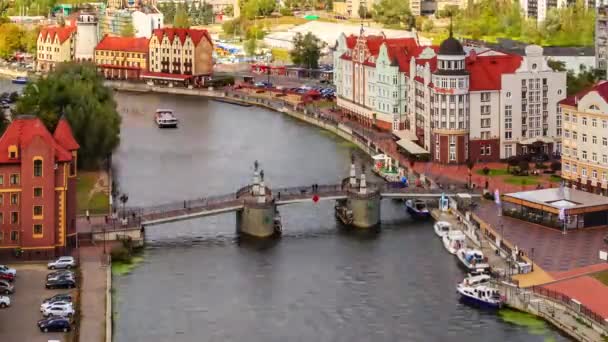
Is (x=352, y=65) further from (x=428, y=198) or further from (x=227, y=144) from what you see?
(x=428, y=198)

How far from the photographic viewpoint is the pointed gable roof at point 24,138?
1258 inches

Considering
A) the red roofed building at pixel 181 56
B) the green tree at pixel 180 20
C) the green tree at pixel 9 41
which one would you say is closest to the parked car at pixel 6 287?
the red roofed building at pixel 181 56

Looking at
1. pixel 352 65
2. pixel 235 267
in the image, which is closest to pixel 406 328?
pixel 235 267

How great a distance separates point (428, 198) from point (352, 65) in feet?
66.9

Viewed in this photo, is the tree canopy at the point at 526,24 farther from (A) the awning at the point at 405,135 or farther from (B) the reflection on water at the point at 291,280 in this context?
(B) the reflection on water at the point at 291,280

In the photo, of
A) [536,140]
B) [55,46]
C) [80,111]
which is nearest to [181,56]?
[55,46]

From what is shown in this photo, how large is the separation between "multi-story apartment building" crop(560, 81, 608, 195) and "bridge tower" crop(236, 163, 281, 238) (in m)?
9.68

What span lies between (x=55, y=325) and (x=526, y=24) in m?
69.6

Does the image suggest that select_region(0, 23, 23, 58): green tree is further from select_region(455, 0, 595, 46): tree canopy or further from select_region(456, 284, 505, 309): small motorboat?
select_region(456, 284, 505, 309): small motorboat

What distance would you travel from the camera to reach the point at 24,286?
29.4 meters

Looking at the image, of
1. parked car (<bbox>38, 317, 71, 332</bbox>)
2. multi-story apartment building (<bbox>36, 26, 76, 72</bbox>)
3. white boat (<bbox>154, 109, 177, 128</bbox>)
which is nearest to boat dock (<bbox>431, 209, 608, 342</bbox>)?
parked car (<bbox>38, 317, 71, 332</bbox>)

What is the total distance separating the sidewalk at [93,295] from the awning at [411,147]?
1595 cm

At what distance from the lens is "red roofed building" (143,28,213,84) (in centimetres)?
7450

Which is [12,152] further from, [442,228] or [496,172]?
[496,172]
